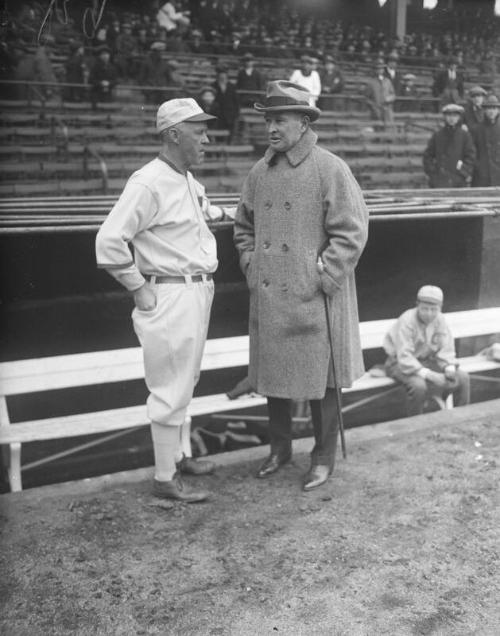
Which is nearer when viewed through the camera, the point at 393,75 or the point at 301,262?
the point at 301,262

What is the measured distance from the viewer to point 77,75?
1224 cm

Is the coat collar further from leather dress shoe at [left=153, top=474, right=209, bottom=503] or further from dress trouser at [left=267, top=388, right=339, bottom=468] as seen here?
leather dress shoe at [left=153, top=474, right=209, bottom=503]

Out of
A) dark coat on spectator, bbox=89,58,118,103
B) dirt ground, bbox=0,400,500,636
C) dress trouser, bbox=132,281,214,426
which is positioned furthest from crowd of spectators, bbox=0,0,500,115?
dirt ground, bbox=0,400,500,636

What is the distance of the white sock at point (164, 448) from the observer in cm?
363

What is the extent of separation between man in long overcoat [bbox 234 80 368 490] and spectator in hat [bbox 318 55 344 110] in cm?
1156

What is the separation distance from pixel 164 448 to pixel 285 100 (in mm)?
1707

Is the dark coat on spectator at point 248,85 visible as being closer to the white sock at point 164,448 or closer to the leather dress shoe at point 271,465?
the leather dress shoe at point 271,465

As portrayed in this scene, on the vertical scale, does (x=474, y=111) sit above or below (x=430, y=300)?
above

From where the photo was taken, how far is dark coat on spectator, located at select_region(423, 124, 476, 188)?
980 centimetres

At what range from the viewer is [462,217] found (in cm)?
609

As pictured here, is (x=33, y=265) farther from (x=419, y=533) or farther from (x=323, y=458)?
(x=419, y=533)

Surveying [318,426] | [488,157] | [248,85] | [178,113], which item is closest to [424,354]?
[318,426]

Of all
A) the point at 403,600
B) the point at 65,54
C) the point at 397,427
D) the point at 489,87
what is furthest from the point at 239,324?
the point at 489,87

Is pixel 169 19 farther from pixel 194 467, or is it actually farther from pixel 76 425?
pixel 194 467
